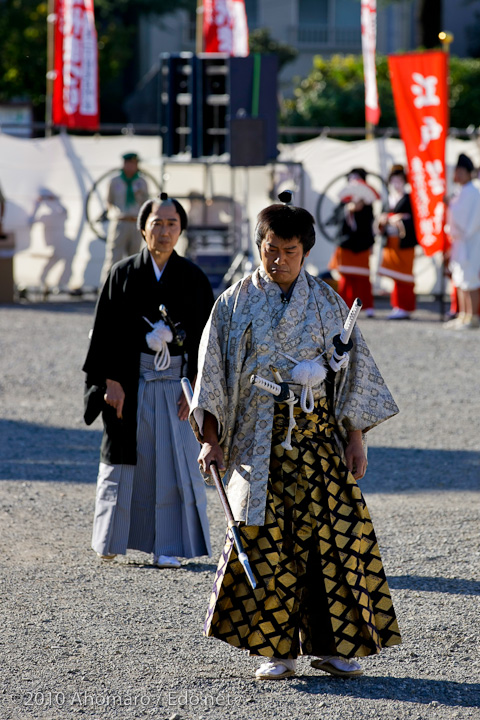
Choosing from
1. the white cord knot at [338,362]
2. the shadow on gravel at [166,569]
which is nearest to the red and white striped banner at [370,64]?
the shadow on gravel at [166,569]

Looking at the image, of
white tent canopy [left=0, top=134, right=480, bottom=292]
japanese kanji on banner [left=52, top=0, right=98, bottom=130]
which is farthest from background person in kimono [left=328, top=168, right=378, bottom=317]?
japanese kanji on banner [left=52, top=0, right=98, bottom=130]

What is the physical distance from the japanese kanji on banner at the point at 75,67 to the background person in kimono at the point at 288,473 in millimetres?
11451

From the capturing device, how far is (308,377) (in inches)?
137

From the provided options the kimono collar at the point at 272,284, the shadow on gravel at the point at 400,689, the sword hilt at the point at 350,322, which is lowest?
the shadow on gravel at the point at 400,689

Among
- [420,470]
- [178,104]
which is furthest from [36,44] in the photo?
[420,470]

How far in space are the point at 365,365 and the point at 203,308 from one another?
4.54 ft

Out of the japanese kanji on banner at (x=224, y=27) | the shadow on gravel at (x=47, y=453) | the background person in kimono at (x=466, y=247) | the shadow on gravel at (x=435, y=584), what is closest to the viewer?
the shadow on gravel at (x=435, y=584)

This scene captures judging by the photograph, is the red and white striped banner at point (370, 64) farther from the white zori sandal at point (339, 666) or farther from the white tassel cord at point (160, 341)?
the white zori sandal at point (339, 666)

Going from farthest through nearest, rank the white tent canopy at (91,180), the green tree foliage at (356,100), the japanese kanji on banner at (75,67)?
1. the green tree foliage at (356,100)
2. the white tent canopy at (91,180)
3. the japanese kanji on banner at (75,67)

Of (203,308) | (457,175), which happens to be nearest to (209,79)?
(457,175)

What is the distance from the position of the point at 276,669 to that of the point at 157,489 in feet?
4.63

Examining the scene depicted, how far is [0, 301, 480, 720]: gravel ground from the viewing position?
134 inches

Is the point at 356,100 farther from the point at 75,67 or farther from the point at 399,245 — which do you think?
the point at 399,245

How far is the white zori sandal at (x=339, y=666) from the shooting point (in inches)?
141
